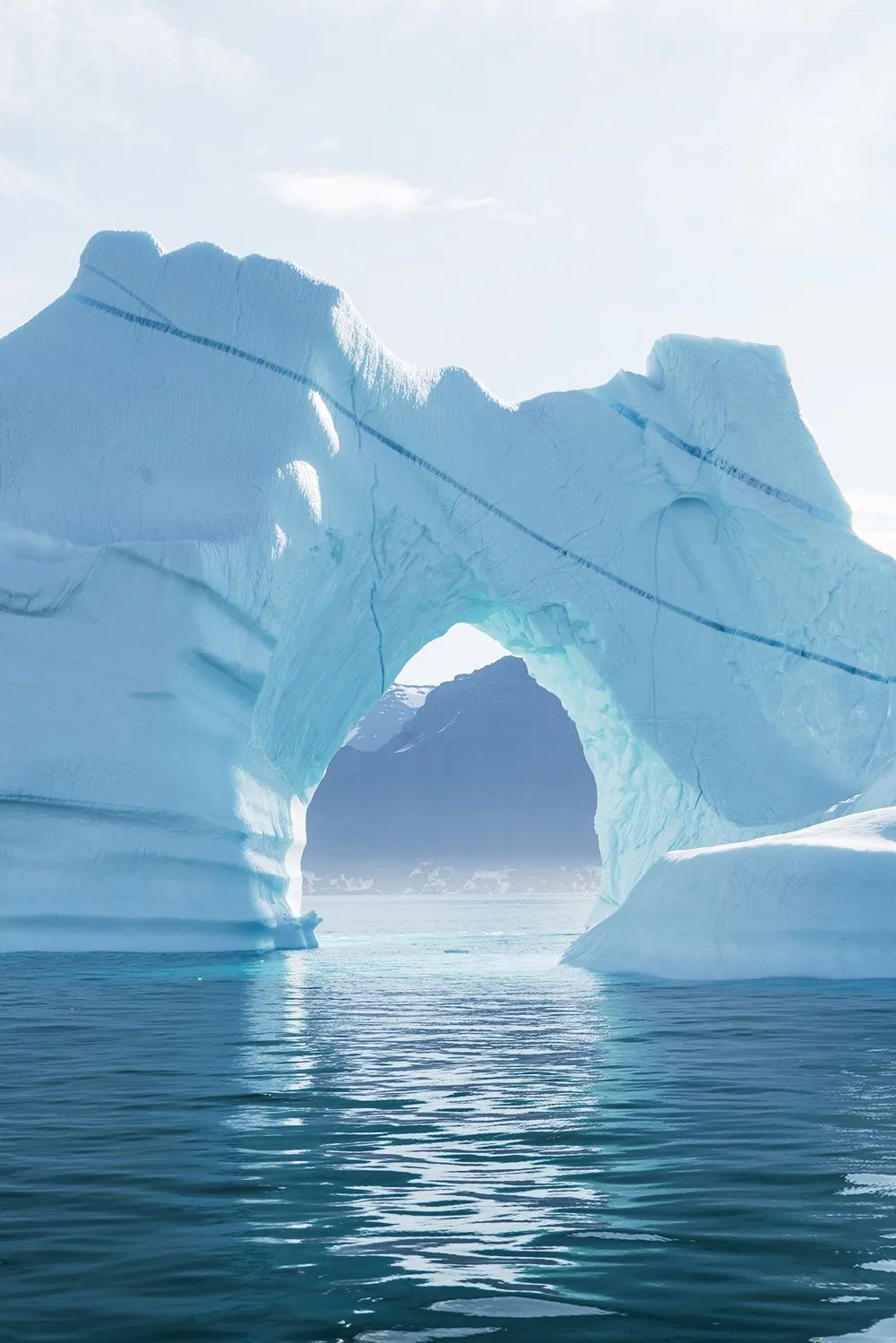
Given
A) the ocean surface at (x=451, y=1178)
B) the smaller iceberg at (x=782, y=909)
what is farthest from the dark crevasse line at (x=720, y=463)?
the ocean surface at (x=451, y=1178)

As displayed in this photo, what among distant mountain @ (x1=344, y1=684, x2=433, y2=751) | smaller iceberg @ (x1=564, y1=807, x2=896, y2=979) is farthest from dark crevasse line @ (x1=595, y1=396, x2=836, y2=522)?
distant mountain @ (x1=344, y1=684, x2=433, y2=751)

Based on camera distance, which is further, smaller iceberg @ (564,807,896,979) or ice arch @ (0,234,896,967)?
ice arch @ (0,234,896,967)

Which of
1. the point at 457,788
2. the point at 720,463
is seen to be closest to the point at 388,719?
the point at 457,788

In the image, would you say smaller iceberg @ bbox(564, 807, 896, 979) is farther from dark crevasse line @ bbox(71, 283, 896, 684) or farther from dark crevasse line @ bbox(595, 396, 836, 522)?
dark crevasse line @ bbox(595, 396, 836, 522)

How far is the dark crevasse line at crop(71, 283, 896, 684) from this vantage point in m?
17.0

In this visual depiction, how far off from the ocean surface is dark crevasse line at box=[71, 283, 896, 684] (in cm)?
998

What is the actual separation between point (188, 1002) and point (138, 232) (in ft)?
35.6

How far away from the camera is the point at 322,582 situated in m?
16.8

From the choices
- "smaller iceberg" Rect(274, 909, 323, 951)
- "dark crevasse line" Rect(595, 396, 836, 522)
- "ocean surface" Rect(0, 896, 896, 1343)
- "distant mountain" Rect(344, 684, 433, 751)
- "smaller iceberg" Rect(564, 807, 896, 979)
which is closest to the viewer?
"ocean surface" Rect(0, 896, 896, 1343)

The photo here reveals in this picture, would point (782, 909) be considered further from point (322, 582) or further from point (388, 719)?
point (388, 719)

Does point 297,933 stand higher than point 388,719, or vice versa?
point 388,719

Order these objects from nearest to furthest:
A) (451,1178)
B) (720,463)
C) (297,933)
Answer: (451,1178) < (297,933) < (720,463)

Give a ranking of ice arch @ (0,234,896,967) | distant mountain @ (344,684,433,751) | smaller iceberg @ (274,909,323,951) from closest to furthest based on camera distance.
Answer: ice arch @ (0,234,896,967), smaller iceberg @ (274,909,323,951), distant mountain @ (344,684,433,751)

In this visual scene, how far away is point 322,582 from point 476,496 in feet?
9.20
